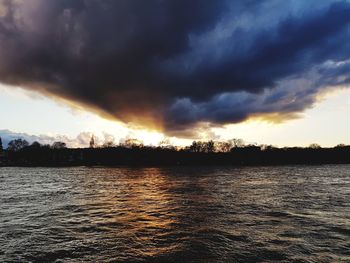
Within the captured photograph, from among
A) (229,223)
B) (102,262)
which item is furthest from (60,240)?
(229,223)

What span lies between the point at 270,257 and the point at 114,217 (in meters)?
18.4

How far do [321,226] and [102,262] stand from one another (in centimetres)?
1916

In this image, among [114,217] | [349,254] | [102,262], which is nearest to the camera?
[102,262]

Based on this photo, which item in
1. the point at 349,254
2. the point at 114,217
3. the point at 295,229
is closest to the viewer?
the point at 349,254

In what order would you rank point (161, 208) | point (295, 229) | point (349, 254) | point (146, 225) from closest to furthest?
point (349, 254)
point (295, 229)
point (146, 225)
point (161, 208)

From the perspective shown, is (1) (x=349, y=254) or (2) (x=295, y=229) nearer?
(1) (x=349, y=254)

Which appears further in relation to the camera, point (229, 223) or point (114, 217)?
point (114, 217)

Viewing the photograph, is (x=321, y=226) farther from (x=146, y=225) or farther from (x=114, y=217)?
→ (x=114, y=217)

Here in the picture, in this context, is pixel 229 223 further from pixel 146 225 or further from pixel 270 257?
pixel 270 257

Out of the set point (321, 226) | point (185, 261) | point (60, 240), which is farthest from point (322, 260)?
point (60, 240)

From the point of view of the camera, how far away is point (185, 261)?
17172 millimetres

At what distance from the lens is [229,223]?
27422 millimetres

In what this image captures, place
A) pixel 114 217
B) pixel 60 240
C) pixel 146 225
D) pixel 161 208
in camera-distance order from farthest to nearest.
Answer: pixel 161 208 → pixel 114 217 → pixel 146 225 → pixel 60 240

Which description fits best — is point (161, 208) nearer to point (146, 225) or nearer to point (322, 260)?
point (146, 225)
